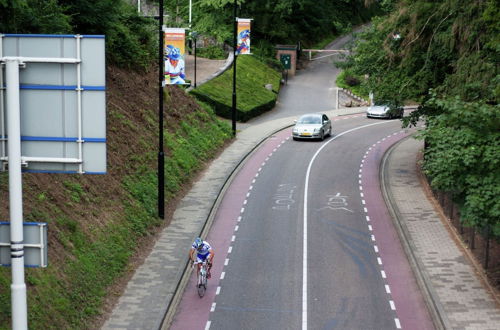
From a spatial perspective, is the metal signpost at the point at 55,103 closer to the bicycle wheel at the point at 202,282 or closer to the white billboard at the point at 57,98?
the white billboard at the point at 57,98

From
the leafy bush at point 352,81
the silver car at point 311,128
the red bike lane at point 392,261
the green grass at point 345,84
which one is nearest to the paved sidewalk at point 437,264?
the red bike lane at point 392,261

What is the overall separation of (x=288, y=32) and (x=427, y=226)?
51463 mm

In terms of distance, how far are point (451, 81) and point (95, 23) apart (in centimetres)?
1580

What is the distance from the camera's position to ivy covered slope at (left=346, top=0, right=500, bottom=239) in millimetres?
19234

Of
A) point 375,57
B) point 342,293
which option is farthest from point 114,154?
point 375,57

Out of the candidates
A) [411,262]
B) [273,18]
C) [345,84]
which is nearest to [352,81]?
[345,84]

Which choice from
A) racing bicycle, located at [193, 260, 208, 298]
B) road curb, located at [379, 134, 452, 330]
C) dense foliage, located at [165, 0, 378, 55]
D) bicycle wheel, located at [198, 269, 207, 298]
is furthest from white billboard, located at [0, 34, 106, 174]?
dense foliage, located at [165, 0, 378, 55]

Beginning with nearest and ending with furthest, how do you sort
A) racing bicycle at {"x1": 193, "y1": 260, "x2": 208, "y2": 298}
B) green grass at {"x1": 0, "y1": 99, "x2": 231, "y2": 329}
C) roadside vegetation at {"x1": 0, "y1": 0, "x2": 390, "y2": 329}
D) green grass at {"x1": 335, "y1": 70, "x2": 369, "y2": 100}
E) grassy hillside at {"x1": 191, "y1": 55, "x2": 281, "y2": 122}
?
green grass at {"x1": 0, "y1": 99, "x2": 231, "y2": 329}, roadside vegetation at {"x1": 0, "y1": 0, "x2": 390, "y2": 329}, racing bicycle at {"x1": 193, "y1": 260, "x2": 208, "y2": 298}, grassy hillside at {"x1": 191, "y1": 55, "x2": 281, "y2": 122}, green grass at {"x1": 335, "y1": 70, "x2": 369, "y2": 100}

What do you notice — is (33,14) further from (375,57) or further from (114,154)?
(375,57)

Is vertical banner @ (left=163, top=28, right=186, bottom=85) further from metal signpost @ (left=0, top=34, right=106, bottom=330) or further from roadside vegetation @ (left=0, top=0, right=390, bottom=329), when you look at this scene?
metal signpost @ (left=0, top=34, right=106, bottom=330)

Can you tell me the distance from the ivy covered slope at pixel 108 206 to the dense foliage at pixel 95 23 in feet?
3.90

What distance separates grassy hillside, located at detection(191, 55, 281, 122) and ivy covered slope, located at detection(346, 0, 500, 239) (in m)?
12.0

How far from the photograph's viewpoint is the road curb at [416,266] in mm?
19047

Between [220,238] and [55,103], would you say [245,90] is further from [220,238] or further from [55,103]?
[55,103]
